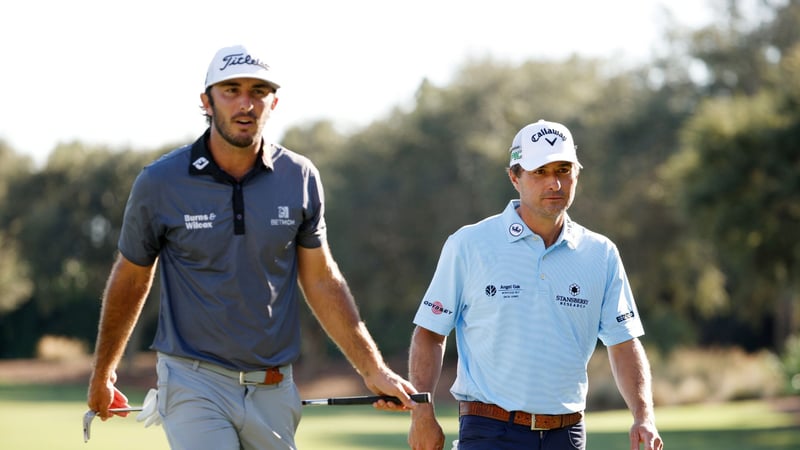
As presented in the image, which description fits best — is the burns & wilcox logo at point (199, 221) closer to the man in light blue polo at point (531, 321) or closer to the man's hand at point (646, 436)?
the man in light blue polo at point (531, 321)

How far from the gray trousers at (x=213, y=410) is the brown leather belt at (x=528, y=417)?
0.94 m

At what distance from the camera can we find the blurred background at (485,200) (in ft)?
134

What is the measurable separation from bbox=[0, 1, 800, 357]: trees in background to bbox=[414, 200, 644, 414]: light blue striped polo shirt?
1185 inches

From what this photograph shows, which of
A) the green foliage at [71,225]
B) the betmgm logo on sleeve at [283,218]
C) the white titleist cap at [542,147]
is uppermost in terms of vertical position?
the green foliage at [71,225]

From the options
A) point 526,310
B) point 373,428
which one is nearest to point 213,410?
point 526,310

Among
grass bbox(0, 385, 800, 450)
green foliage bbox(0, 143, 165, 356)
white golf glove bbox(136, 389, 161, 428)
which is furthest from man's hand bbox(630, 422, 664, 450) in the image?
green foliage bbox(0, 143, 165, 356)

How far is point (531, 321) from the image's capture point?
20.8 feet

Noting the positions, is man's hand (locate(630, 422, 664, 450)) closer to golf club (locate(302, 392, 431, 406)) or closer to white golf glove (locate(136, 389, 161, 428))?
golf club (locate(302, 392, 431, 406))

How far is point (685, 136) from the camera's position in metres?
29.6

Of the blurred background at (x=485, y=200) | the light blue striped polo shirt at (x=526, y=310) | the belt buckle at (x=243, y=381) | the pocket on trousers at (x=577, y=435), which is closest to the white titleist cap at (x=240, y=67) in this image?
the light blue striped polo shirt at (x=526, y=310)

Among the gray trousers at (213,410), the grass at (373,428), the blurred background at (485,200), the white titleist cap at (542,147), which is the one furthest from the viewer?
the blurred background at (485,200)

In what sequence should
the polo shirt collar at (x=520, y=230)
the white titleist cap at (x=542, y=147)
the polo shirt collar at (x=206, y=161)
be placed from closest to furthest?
1. the polo shirt collar at (x=206, y=161)
2. the white titleist cap at (x=542, y=147)
3. the polo shirt collar at (x=520, y=230)

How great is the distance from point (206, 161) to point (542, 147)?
1.63m

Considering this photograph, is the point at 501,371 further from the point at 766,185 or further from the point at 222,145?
the point at 766,185
